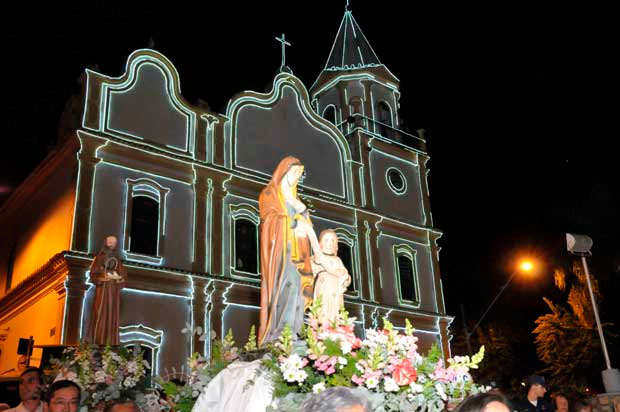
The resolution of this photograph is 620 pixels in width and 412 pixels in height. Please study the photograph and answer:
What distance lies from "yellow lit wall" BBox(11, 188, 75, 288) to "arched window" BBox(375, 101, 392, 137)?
1273cm

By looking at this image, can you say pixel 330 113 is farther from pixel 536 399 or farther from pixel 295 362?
pixel 295 362

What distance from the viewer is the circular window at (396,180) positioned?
24.3 metres

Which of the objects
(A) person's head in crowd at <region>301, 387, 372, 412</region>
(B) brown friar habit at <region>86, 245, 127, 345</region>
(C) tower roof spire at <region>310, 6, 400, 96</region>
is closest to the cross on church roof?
(C) tower roof spire at <region>310, 6, 400, 96</region>

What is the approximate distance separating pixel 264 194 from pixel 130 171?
37.1 ft

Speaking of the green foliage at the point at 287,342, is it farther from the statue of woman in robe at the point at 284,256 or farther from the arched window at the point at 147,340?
the arched window at the point at 147,340

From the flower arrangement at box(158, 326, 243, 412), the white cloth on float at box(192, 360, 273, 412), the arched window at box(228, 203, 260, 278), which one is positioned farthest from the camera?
the arched window at box(228, 203, 260, 278)

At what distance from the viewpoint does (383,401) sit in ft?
14.4

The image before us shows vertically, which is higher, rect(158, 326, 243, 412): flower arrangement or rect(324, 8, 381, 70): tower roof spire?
rect(324, 8, 381, 70): tower roof spire

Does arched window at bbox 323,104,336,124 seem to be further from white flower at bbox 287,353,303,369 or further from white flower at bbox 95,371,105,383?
white flower at bbox 287,353,303,369

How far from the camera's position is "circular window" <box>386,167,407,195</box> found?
24297mm

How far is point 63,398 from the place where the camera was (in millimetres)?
5402

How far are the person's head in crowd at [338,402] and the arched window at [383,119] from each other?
72.6 ft

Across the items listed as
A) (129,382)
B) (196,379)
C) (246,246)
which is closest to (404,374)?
(196,379)

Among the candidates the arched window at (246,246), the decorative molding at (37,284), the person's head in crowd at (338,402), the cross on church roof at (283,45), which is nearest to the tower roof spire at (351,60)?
the cross on church roof at (283,45)
